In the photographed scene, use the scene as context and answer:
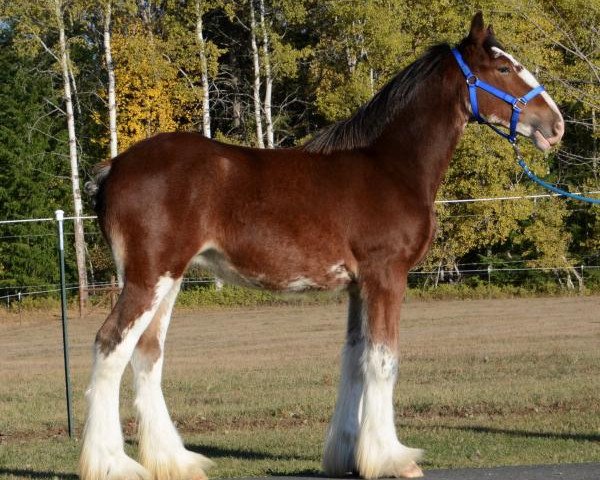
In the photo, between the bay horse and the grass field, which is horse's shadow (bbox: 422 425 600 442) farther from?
the bay horse

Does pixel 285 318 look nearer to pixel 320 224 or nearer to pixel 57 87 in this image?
pixel 57 87

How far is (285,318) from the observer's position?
3453 centimetres

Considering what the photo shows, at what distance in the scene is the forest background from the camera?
135 feet

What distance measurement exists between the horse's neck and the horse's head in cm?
16

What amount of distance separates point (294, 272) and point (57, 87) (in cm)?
4674

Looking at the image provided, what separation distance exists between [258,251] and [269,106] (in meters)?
37.0

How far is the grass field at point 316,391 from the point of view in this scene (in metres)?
10.1

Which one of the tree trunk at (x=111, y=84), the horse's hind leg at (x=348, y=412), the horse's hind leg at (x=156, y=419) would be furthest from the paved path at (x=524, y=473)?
the tree trunk at (x=111, y=84)

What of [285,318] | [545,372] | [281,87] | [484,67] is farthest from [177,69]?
[484,67]

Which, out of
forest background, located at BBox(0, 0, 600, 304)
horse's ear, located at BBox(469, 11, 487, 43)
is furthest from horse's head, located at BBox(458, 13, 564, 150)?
forest background, located at BBox(0, 0, 600, 304)

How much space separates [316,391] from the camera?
15727 millimetres

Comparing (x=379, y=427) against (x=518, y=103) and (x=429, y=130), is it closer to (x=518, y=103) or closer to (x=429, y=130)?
(x=429, y=130)

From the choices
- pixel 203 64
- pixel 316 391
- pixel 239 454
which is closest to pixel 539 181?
pixel 239 454

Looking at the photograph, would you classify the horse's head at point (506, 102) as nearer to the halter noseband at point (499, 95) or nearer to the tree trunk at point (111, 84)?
the halter noseband at point (499, 95)
